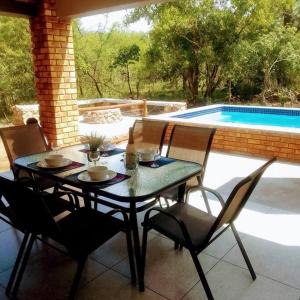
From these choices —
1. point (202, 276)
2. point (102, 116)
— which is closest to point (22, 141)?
point (202, 276)

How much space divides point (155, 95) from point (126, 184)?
1141cm

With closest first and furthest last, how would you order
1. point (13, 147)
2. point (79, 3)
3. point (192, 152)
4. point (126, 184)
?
point (126, 184)
point (192, 152)
point (13, 147)
point (79, 3)

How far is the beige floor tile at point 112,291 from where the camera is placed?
1.85m

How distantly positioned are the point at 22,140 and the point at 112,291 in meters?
1.82

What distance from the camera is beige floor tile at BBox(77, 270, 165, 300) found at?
6.08 ft

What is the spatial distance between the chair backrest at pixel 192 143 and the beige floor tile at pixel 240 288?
0.91m

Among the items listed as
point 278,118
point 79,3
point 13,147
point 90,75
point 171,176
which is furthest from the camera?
point 90,75

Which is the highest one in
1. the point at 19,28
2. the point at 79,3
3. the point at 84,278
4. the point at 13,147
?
the point at 19,28

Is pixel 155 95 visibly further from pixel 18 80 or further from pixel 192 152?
pixel 192 152

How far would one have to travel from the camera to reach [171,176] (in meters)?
2.07

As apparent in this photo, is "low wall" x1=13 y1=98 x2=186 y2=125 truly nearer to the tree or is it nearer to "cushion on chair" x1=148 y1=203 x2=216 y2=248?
the tree

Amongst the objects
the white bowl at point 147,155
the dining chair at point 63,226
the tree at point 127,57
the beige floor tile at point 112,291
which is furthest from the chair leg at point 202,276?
the tree at point 127,57

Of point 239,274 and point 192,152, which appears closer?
point 239,274

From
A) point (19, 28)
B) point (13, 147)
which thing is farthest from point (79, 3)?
point (19, 28)
